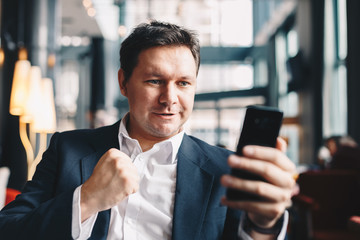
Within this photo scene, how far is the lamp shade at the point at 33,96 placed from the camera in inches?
145

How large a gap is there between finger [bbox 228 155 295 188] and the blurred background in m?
4.52

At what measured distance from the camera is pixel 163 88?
1.21 meters

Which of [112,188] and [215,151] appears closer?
[112,188]

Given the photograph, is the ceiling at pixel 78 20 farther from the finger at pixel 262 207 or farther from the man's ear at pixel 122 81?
the finger at pixel 262 207

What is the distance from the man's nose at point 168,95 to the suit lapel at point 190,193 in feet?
0.65

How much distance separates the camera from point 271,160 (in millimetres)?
742

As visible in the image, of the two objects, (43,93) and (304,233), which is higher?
(43,93)

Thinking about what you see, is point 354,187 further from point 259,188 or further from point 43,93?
point 43,93

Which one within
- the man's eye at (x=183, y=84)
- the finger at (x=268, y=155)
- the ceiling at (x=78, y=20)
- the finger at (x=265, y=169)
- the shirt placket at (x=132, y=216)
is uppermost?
the ceiling at (x=78, y=20)

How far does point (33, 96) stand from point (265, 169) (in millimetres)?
3441

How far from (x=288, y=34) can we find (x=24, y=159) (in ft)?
31.3

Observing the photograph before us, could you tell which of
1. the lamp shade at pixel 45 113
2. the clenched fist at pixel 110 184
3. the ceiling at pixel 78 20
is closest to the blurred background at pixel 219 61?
the ceiling at pixel 78 20

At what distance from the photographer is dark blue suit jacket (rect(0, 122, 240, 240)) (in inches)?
42.0

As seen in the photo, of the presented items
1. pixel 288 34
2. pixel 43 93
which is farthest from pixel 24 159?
pixel 288 34
